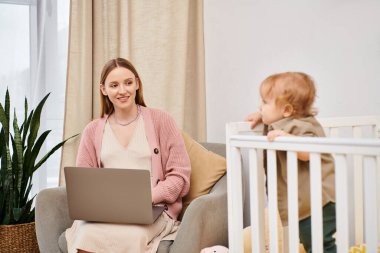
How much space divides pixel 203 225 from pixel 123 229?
29 cm

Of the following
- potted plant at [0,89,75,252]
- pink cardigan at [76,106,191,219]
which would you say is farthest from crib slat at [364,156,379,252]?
potted plant at [0,89,75,252]

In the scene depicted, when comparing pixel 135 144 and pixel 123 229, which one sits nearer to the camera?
pixel 123 229

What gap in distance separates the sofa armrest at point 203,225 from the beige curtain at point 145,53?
1072 millimetres

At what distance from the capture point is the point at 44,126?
9.70ft

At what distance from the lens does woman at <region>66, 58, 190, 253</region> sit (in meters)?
2.02

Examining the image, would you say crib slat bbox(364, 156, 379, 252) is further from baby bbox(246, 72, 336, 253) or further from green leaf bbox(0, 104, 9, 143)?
green leaf bbox(0, 104, 9, 143)

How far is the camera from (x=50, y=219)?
2.06 metres

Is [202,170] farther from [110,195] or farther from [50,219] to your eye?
[50,219]

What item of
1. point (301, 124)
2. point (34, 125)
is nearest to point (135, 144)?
point (34, 125)

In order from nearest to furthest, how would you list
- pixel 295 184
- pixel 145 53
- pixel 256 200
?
pixel 295 184
pixel 256 200
pixel 145 53

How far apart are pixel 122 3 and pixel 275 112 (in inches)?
69.8

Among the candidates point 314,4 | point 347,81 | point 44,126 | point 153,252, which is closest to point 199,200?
point 153,252

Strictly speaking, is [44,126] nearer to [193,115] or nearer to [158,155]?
[193,115]

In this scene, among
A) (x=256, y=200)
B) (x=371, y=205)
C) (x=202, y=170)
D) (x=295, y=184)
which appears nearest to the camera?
(x=371, y=205)
